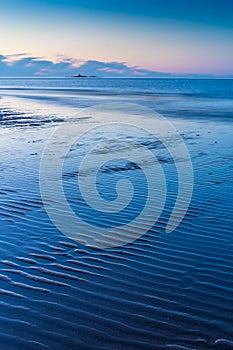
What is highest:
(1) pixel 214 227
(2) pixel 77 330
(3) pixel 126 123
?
(3) pixel 126 123

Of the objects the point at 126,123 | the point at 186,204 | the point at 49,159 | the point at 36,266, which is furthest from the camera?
the point at 126,123

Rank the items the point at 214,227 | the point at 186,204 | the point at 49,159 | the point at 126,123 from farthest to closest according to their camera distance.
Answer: the point at 126,123, the point at 49,159, the point at 186,204, the point at 214,227

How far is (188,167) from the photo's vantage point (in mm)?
11867

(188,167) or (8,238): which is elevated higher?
(188,167)

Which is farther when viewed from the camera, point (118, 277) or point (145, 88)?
point (145, 88)

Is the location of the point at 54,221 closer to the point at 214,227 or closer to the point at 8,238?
the point at 8,238

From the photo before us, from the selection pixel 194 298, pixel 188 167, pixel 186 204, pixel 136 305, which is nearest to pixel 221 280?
pixel 194 298

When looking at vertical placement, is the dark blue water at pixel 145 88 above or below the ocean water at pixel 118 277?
above

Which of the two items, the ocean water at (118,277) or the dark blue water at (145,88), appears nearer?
the ocean water at (118,277)

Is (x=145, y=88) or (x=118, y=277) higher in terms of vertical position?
(x=145, y=88)

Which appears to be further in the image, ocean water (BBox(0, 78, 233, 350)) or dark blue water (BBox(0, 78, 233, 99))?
dark blue water (BBox(0, 78, 233, 99))

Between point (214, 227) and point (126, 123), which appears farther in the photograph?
point (126, 123)

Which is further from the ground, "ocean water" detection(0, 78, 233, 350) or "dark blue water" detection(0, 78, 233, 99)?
"dark blue water" detection(0, 78, 233, 99)

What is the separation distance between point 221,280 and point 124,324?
1.60m
